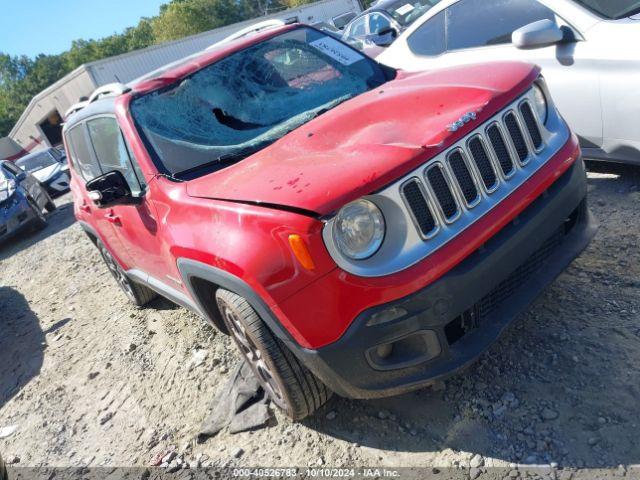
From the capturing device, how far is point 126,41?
97.5 m

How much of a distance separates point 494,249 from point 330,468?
1.26 metres

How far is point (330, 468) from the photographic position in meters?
2.57

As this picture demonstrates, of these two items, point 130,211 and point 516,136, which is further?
point 130,211

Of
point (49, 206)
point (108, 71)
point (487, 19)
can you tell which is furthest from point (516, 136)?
point (108, 71)

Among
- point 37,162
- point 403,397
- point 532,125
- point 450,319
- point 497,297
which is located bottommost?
point 37,162

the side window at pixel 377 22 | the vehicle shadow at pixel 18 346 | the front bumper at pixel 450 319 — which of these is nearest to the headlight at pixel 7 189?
the vehicle shadow at pixel 18 346

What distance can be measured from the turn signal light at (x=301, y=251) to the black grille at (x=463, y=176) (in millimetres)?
707

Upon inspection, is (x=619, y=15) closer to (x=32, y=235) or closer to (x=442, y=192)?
(x=442, y=192)

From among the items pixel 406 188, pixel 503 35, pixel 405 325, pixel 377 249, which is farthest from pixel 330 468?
pixel 503 35

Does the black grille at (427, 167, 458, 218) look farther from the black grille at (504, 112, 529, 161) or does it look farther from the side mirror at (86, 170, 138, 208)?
the side mirror at (86, 170, 138, 208)

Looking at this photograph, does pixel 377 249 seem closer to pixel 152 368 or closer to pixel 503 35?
pixel 152 368

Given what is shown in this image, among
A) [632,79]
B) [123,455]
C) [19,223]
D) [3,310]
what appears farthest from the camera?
[19,223]

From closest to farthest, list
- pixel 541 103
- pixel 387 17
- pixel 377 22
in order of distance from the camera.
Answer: pixel 541 103, pixel 387 17, pixel 377 22

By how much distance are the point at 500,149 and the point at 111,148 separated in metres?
2.48
